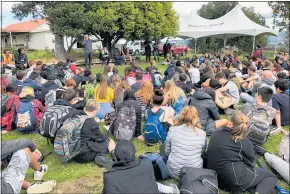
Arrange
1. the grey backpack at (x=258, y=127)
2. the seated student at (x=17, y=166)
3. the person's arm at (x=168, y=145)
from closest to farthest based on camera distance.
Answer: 1. the seated student at (x=17, y=166)
2. the person's arm at (x=168, y=145)
3. the grey backpack at (x=258, y=127)

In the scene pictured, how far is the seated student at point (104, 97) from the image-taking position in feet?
22.4

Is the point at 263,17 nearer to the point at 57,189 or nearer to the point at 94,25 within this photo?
the point at 94,25

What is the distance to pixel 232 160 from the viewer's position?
381cm

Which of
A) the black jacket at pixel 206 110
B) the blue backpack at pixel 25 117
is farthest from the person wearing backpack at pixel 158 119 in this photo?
the blue backpack at pixel 25 117

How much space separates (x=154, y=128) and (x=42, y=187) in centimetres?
223

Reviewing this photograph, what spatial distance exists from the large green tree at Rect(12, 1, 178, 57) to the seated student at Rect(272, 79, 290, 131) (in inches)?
525

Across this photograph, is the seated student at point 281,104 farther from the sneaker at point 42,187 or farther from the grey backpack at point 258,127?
the sneaker at point 42,187

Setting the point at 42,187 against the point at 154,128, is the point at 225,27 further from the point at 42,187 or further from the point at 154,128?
the point at 42,187

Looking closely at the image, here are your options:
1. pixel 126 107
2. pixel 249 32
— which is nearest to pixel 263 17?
pixel 249 32

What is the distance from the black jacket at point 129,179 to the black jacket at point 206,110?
2.87 meters

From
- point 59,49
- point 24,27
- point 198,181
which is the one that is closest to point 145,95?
point 198,181

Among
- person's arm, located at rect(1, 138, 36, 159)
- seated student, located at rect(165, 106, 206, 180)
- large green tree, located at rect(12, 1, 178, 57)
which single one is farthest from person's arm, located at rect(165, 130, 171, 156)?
large green tree, located at rect(12, 1, 178, 57)

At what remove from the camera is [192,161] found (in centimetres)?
406

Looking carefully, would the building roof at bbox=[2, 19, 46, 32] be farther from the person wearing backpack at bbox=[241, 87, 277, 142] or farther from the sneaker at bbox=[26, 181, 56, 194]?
the sneaker at bbox=[26, 181, 56, 194]
